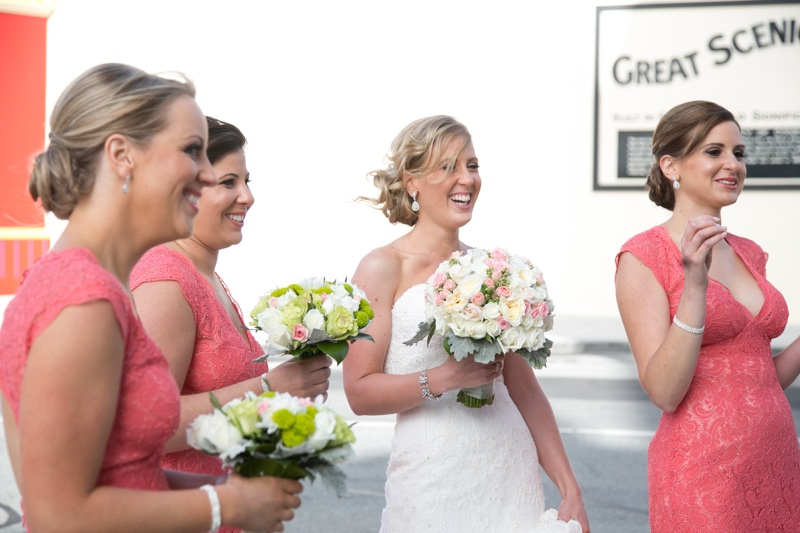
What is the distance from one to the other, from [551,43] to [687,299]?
1130 cm

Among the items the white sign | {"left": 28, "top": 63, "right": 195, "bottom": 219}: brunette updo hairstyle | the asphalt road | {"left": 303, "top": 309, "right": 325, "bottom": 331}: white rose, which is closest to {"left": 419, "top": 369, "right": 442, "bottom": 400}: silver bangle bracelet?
{"left": 303, "top": 309, "right": 325, "bottom": 331}: white rose

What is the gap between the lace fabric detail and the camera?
1.84 meters

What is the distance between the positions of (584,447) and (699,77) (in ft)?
25.7

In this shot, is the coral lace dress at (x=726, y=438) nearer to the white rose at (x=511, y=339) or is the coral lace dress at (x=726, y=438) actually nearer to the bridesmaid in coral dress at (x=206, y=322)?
the white rose at (x=511, y=339)

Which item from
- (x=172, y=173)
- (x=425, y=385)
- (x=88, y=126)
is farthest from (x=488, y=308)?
(x=88, y=126)

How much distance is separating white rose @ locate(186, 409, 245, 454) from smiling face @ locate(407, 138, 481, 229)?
168cm

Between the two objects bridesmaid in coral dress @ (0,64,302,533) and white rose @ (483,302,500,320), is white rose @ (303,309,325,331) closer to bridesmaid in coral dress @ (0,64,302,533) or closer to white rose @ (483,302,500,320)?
white rose @ (483,302,500,320)

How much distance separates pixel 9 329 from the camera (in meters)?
1.89

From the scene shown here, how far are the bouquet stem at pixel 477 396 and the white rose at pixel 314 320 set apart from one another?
74cm

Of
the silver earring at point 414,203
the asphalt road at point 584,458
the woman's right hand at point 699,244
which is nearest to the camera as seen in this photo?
the woman's right hand at point 699,244

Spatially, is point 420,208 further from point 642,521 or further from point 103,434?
point 642,521

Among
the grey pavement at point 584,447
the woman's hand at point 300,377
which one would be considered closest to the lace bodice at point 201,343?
the woman's hand at point 300,377

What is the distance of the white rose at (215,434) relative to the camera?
205 cm

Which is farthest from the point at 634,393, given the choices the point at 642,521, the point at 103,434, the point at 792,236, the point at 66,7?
the point at 66,7
